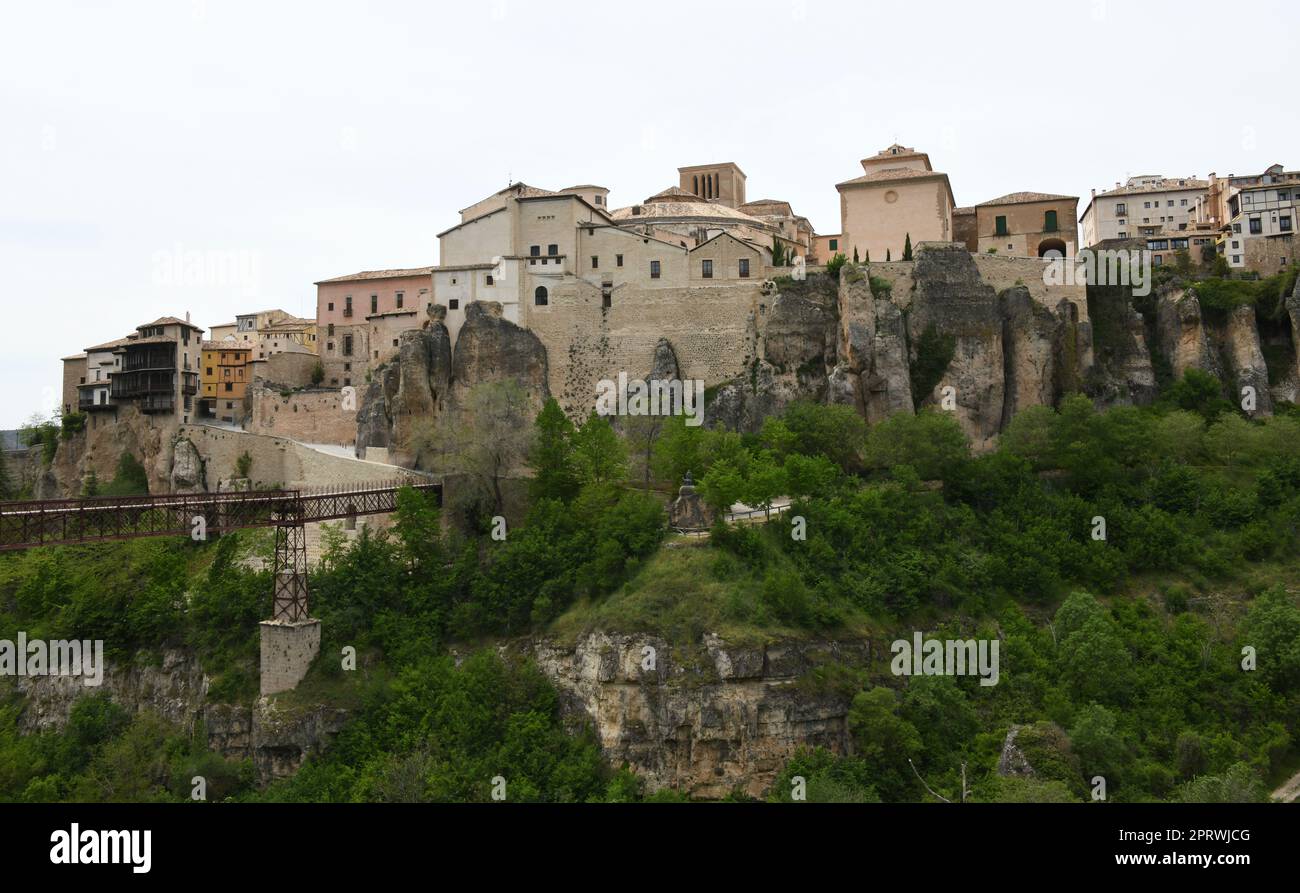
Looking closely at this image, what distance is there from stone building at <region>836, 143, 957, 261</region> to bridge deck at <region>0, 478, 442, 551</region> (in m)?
24.0

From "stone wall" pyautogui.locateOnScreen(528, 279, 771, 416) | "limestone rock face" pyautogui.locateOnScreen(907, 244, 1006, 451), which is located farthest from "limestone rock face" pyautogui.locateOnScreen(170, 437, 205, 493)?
"limestone rock face" pyautogui.locateOnScreen(907, 244, 1006, 451)

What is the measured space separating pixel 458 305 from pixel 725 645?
961 inches

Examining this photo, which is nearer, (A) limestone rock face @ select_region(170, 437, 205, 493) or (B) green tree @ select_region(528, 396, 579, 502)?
(B) green tree @ select_region(528, 396, 579, 502)

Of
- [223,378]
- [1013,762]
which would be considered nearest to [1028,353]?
[1013,762]

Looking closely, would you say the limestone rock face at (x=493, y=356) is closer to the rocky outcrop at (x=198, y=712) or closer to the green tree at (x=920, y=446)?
the green tree at (x=920, y=446)

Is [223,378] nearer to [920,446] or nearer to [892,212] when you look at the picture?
[892,212]

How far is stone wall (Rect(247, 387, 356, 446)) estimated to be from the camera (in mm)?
57438

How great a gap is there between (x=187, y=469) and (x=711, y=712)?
32.6 meters

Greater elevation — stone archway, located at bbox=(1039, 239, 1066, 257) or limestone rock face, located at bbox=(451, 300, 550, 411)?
stone archway, located at bbox=(1039, 239, 1066, 257)

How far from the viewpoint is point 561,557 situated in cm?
4062

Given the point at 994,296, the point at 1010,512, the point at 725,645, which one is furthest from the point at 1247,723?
the point at 994,296

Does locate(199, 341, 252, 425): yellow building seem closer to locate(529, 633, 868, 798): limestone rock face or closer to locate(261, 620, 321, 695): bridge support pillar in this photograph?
locate(261, 620, 321, 695): bridge support pillar

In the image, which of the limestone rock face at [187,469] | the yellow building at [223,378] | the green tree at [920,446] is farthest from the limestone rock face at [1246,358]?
the yellow building at [223,378]
